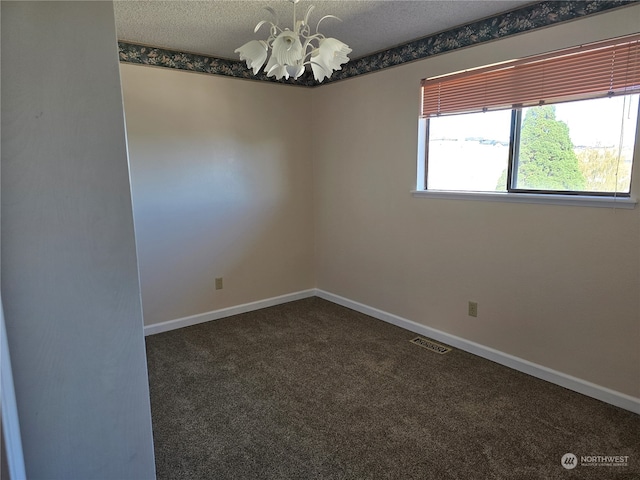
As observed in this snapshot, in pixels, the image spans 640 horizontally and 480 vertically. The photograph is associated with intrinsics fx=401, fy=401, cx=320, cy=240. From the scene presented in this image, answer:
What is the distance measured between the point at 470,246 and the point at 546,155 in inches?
31.0

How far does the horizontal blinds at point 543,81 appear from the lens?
7.03 ft

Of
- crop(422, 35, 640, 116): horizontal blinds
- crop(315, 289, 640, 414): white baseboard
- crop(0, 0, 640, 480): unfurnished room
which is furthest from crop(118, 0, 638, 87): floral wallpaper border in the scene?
crop(315, 289, 640, 414): white baseboard

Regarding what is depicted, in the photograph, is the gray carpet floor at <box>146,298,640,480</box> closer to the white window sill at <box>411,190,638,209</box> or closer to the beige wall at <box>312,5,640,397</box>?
the beige wall at <box>312,5,640,397</box>

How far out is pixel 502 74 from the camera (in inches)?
104

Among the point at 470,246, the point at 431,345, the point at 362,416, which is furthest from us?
the point at 431,345

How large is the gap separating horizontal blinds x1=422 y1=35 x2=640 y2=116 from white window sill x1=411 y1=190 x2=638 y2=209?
0.57m

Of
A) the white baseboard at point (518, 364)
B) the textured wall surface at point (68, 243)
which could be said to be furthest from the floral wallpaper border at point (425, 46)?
the textured wall surface at point (68, 243)

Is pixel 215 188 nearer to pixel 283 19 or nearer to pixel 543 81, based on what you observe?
pixel 283 19

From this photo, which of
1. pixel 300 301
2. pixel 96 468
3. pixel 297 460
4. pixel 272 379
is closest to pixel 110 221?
pixel 96 468

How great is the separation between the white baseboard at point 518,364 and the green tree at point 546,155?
119 centimetres

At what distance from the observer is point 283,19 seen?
261 cm

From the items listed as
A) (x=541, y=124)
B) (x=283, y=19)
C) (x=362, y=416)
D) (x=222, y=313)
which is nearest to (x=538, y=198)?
(x=541, y=124)

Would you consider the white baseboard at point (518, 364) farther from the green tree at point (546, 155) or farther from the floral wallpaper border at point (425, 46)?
the floral wallpaper border at point (425, 46)

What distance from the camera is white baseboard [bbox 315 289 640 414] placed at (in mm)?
2328
